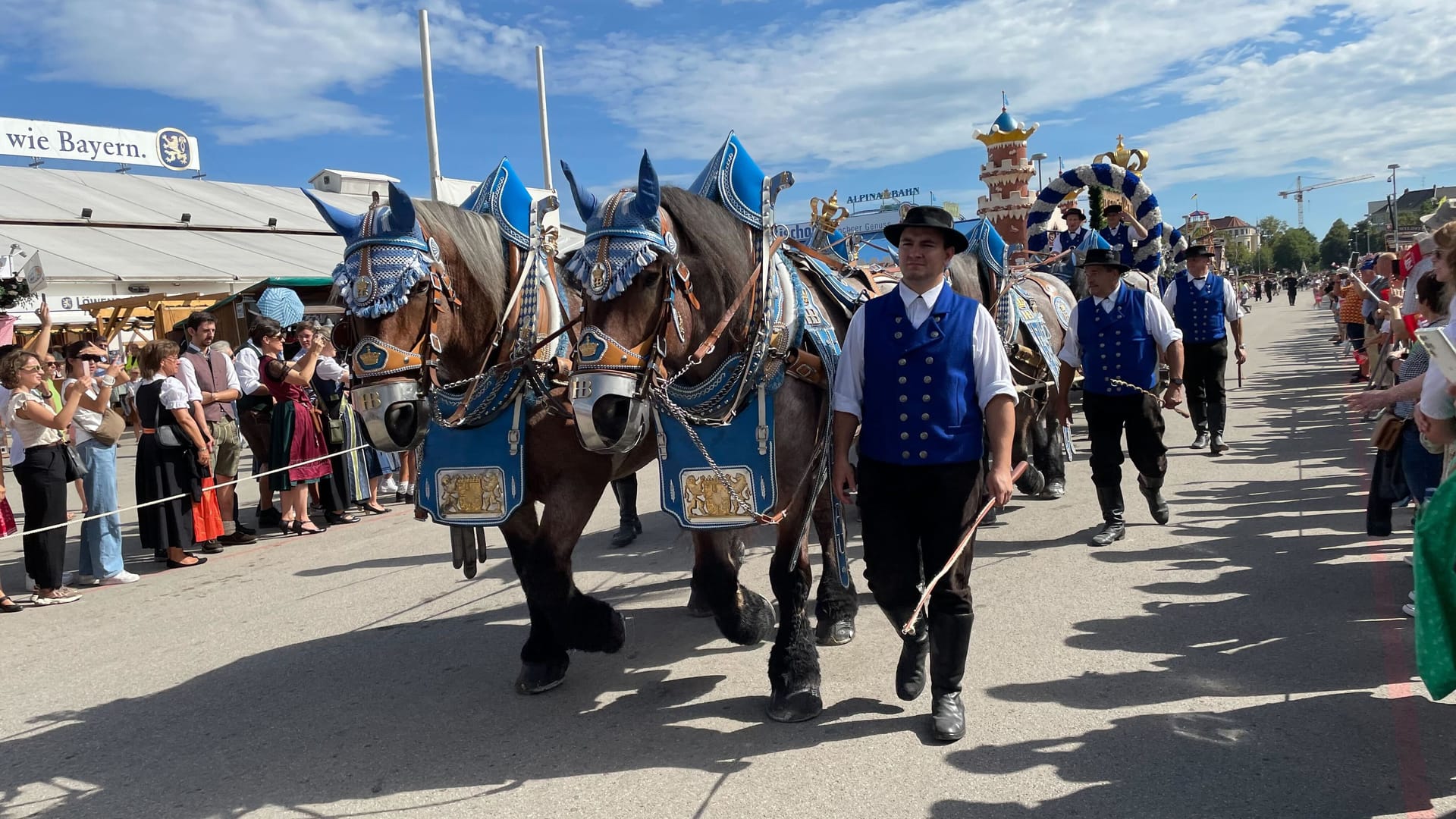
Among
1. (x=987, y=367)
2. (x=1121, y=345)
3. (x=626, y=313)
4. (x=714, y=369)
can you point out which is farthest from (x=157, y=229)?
(x=987, y=367)

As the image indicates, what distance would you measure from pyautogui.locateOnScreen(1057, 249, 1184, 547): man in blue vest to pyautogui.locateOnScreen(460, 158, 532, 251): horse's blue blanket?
3.52m

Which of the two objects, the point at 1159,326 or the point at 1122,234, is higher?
the point at 1122,234

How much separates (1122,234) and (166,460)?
8.25 m

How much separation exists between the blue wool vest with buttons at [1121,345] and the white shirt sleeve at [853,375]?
2.98m

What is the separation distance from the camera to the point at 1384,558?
494 centimetres

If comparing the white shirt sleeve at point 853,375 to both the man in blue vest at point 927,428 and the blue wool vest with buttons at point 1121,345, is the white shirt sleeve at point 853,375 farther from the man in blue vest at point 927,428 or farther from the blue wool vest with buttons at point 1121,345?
the blue wool vest with buttons at point 1121,345

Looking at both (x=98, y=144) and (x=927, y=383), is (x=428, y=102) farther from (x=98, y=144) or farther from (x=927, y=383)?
(x=98, y=144)

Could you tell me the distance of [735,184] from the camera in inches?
141

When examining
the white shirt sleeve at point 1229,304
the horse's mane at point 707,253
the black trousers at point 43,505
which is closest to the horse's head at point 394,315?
the horse's mane at point 707,253

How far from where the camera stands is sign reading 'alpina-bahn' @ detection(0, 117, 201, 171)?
33.6 metres

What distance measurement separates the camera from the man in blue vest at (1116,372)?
561 centimetres

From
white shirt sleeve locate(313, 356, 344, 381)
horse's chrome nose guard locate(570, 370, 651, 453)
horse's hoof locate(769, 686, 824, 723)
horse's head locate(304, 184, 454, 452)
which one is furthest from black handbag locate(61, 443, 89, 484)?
horse's hoof locate(769, 686, 824, 723)

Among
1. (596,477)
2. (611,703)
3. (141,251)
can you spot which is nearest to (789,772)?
(611,703)

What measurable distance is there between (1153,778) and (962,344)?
58.0 inches
